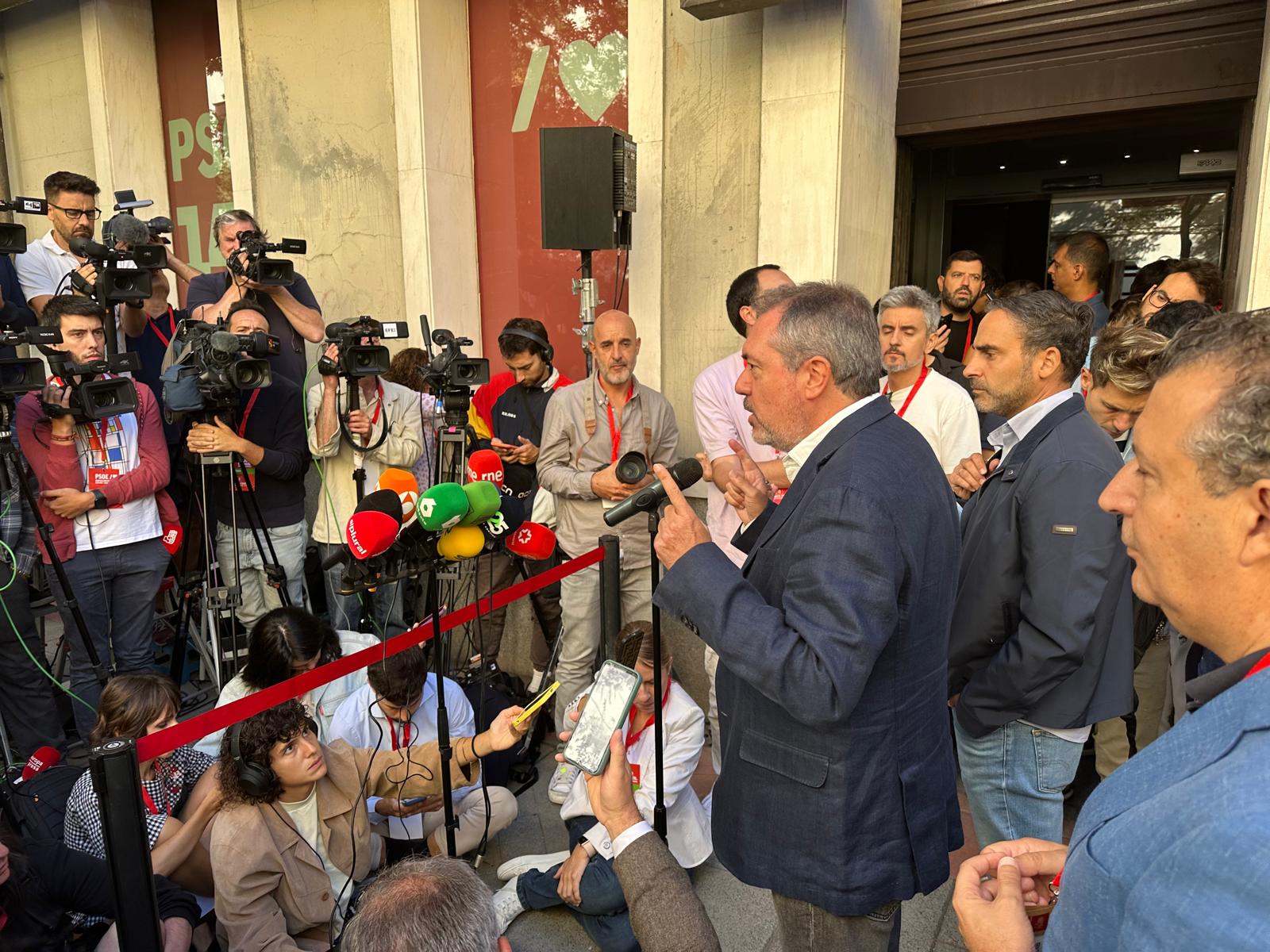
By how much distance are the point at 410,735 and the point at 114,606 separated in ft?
6.40

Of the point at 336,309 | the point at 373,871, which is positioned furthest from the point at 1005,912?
the point at 336,309

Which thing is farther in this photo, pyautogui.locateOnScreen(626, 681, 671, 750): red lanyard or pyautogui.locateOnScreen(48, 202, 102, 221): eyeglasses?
pyautogui.locateOnScreen(48, 202, 102, 221): eyeglasses

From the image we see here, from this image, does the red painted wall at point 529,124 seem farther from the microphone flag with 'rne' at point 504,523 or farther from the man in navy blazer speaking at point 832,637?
the man in navy blazer speaking at point 832,637

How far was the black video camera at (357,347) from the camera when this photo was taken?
4098 mm

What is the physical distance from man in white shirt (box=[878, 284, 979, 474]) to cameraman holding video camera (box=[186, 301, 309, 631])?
3093 millimetres

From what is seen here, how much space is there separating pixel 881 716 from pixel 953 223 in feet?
30.7

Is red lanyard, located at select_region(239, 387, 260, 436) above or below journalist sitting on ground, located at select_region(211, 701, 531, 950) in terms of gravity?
above

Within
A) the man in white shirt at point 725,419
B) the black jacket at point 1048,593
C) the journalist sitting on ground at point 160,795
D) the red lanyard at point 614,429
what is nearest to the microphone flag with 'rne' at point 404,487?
the journalist sitting on ground at point 160,795

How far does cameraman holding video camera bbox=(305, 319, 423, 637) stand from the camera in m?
4.35

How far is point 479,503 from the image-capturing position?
226 centimetres

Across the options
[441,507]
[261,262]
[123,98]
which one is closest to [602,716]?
[441,507]

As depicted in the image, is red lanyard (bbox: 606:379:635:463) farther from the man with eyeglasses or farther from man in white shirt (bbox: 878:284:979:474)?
the man with eyeglasses

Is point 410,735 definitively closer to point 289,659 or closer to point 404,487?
point 289,659

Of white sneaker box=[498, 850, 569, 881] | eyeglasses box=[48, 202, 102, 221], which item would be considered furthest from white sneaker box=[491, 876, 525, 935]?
eyeglasses box=[48, 202, 102, 221]
